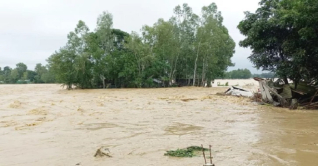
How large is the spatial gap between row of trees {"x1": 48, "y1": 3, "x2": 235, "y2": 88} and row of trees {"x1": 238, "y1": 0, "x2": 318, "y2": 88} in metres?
18.1

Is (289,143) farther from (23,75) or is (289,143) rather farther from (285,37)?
(23,75)

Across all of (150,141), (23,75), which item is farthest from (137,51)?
(23,75)

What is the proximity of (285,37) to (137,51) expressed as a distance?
68.9 feet

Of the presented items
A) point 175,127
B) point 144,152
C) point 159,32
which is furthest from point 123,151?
point 159,32

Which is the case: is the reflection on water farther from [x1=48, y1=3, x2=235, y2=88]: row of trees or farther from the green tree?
the green tree

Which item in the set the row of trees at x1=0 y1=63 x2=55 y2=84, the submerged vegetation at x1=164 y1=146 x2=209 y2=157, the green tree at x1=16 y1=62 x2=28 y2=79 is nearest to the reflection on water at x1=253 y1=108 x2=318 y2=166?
the submerged vegetation at x1=164 y1=146 x2=209 y2=157

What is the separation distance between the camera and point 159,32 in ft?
106

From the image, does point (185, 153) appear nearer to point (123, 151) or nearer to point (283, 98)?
point (123, 151)

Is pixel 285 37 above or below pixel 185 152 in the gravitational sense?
above

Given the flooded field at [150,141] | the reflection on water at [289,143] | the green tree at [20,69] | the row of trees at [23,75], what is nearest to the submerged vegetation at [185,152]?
the flooded field at [150,141]

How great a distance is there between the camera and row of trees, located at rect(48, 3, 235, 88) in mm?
31016

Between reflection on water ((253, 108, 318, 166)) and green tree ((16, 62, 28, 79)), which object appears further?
green tree ((16, 62, 28, 79))

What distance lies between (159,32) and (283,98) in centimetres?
2122

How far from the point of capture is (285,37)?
503 inches
